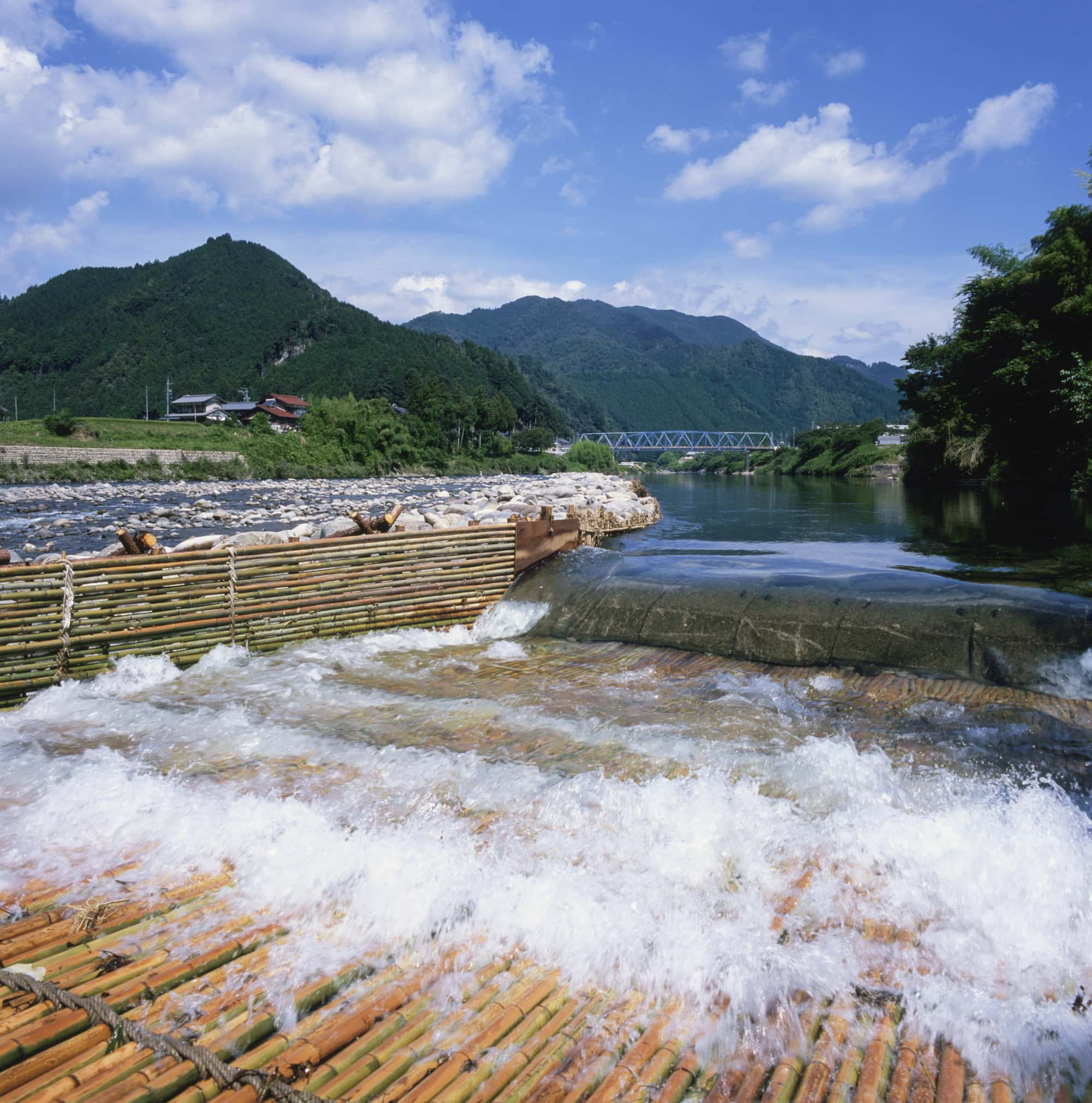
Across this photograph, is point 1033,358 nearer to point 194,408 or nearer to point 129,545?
point 129,545

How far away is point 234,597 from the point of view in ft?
Answer: 24.3

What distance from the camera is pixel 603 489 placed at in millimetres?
→ 32062

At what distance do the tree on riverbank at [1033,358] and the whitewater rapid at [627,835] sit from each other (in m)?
22.5

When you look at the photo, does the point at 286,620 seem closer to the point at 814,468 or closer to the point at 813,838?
the point at 813,838

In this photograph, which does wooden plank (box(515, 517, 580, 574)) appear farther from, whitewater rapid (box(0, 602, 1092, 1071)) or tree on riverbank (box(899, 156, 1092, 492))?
tree on riverbank (box(899, 156, 1092, 492))

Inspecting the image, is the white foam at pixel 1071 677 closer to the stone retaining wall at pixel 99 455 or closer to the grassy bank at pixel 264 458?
the grassy bank at pixel 264 458

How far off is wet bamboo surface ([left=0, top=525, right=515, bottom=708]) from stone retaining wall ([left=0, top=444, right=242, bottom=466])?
40.5 m

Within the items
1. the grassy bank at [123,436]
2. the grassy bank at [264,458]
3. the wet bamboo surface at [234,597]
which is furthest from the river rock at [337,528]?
the grassy bank at [123,436]

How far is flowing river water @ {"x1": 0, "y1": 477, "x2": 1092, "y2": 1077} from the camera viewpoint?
2.87 metres

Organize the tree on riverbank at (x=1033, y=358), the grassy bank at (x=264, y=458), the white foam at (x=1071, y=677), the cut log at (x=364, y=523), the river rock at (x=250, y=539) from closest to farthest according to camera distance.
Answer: the white foam at (x=1071, y=677) → the cut log at (x=364, y=523) → the river rock at (x=250, y=539) → the tree on riverbank at (x=1033, y=358) → the grassy bank at (x=264, y=458)

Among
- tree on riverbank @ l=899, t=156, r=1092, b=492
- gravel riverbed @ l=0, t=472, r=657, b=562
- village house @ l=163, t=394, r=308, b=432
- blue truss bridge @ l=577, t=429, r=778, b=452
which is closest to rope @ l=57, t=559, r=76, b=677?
gravel riverbed @ l=0, t=472, r=657, b=562

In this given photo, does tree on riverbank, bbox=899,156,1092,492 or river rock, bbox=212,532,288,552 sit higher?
tree on riverbank, bbox=899,156,1092,492

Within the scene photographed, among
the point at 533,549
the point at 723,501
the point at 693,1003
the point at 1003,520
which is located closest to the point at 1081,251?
the point at 1003,520

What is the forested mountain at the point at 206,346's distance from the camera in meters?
119
